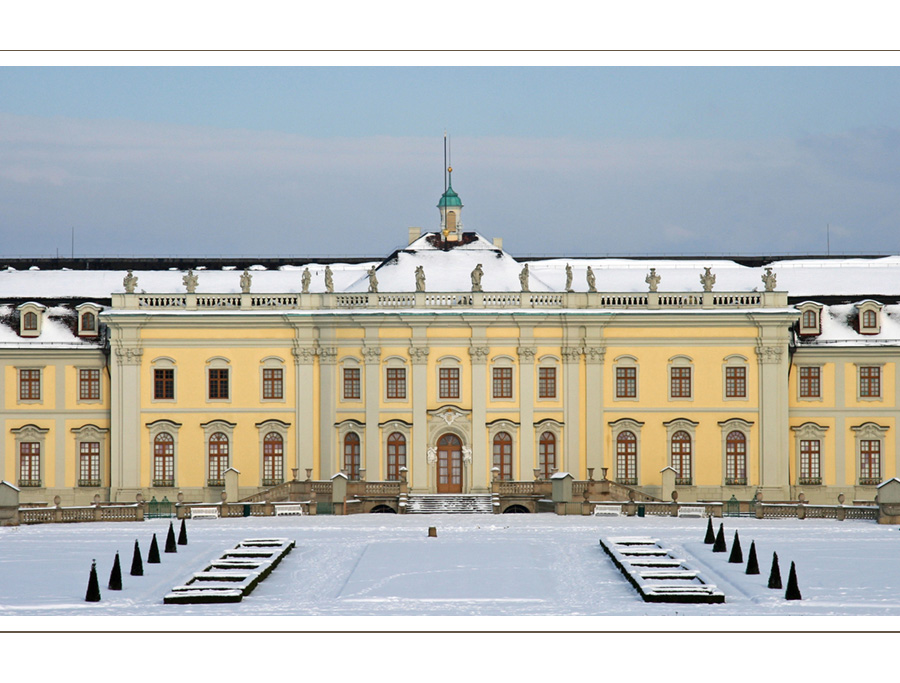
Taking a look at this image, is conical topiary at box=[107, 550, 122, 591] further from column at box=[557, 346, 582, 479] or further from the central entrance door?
column at box=[557, 346, 582, 479]

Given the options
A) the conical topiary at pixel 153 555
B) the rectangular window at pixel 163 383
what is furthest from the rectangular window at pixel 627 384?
the conical topiary at pixel 153 555

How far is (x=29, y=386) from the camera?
2466 inches

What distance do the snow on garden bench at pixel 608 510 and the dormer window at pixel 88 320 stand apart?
20.4 metres

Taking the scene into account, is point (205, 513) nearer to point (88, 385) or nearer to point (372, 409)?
point (372, 409)

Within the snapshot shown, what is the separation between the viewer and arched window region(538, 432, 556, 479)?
61375mm

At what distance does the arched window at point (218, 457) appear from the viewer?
61625 mm

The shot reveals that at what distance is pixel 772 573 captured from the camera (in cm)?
3822

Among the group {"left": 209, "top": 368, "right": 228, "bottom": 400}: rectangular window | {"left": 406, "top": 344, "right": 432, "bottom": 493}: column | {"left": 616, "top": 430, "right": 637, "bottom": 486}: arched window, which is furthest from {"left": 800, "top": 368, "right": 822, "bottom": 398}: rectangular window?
{"left": 209, "top": 368, "right": 228, "bottom": 400}: rectangular window

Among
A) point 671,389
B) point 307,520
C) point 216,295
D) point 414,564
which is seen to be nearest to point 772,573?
point 414,564

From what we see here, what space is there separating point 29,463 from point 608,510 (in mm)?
21915

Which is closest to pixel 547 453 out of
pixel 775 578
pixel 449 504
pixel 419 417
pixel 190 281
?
pixel 419 417

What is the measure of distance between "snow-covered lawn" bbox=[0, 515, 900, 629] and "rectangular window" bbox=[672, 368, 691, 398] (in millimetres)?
8171

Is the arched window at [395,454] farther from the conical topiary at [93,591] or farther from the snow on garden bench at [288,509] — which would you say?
the conical topiary at [93,591]
